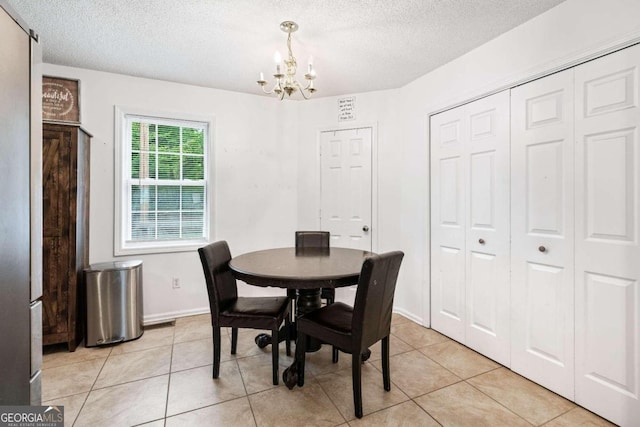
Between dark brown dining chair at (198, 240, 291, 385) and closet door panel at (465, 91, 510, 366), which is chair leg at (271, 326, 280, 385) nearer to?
dark brown dining chair at (198, 240, 291, 385)

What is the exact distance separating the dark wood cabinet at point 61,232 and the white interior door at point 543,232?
3.44 meters

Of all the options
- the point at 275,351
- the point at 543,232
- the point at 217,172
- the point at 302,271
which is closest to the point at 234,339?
the point at 275,351

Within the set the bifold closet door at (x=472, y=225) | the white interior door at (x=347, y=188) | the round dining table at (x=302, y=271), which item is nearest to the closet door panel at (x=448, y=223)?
the bifold closet door at (x=472, y=225)

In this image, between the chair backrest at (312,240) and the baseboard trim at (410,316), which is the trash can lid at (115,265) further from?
the baseboard trim at (410,316)

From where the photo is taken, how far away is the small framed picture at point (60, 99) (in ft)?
8.86

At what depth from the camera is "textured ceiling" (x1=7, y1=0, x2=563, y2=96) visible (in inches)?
77.5

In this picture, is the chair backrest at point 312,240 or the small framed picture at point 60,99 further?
the chair backrest at point 312,240

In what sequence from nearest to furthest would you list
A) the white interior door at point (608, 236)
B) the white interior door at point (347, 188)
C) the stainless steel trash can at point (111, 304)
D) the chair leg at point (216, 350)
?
the white interior door at point (608, 236) → the chair leg at point (216, 350) → the stainless steel trash can at point (111, 304) → the white interior door at point (347, 188)

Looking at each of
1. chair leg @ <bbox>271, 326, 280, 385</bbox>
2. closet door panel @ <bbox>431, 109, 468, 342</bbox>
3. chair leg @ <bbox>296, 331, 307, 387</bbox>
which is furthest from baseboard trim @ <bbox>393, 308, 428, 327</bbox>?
chair leg @ <bbox>271, 326, 280, 385</bbox>

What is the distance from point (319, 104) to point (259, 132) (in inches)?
31.2

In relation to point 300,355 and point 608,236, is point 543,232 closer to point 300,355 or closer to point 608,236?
point 608,236

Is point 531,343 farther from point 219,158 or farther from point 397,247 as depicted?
point 219,158

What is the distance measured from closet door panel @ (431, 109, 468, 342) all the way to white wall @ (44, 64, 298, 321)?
5.38ft

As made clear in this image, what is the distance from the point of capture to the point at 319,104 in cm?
358
